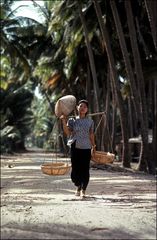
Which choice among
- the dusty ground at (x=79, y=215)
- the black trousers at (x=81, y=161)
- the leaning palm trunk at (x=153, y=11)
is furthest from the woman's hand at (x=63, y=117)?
the leaning palm trunk at (x=153, y=11)

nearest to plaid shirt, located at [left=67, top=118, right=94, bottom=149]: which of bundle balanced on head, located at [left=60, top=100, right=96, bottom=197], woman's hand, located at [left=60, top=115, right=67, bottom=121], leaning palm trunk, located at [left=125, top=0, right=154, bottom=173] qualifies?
bundle balanced on head, located at [left=60, top=100, right=96, bottom=197]

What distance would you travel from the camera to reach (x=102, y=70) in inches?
1363

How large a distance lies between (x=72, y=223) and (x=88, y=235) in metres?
0.66

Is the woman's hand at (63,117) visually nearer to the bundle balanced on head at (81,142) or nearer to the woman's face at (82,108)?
the bundle balanced on head at (81,142)

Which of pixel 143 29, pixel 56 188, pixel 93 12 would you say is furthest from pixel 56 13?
pixel 56 188

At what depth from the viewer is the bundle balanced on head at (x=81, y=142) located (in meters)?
9.27

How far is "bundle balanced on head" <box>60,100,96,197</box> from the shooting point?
9.27 meters

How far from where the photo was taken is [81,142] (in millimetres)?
9266

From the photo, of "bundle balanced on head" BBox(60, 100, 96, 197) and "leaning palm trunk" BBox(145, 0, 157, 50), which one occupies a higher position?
"leaning palm trunk" BBox(145, 0, 157, 50)

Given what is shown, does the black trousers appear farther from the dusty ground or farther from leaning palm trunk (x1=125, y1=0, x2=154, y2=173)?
leaning palm trunk (x1=125, y1=0, x2=154, y2=173)

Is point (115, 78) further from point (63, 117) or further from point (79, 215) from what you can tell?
point (79, 215)

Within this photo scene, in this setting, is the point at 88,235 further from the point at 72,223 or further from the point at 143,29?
the point at 143,29

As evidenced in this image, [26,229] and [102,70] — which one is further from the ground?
[102,70]

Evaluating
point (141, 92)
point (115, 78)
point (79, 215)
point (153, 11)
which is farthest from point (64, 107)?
point (115, 78)
